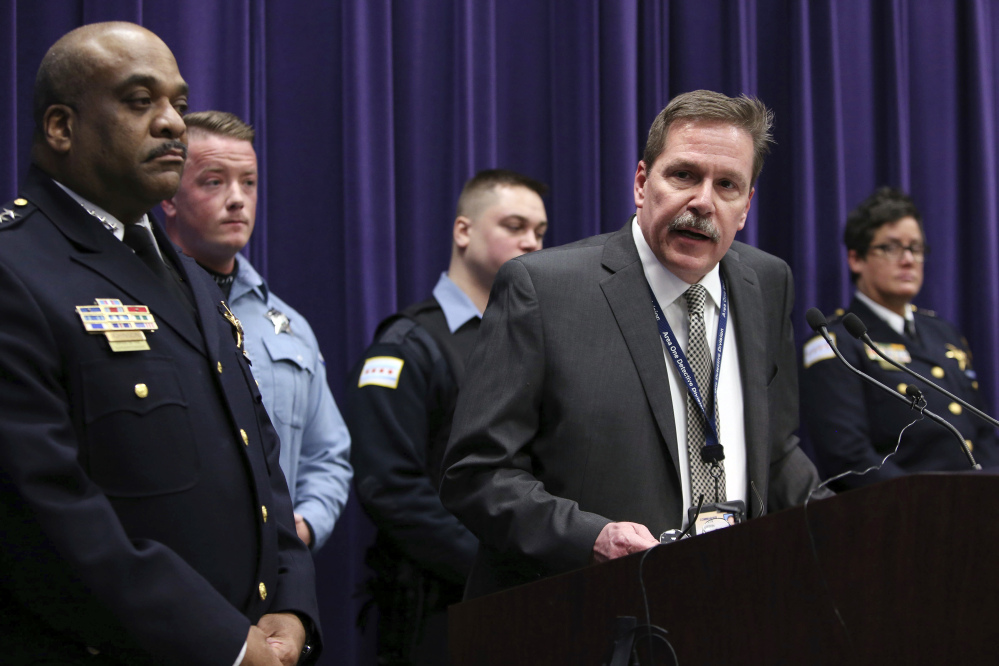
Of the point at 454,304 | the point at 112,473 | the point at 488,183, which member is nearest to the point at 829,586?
the point at 112,473

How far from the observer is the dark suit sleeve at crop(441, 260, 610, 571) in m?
1.44

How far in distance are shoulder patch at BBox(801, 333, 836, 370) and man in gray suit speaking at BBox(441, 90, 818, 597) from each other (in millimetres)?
1399

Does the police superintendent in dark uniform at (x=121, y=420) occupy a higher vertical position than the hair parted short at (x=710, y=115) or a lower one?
lower

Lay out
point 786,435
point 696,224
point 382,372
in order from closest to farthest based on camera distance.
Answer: point 696,224 < point 786,435 < point 382,372

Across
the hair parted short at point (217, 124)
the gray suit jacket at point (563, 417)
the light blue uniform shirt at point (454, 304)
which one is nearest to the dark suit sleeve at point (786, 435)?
the gray suit jacket at point (563, 417)

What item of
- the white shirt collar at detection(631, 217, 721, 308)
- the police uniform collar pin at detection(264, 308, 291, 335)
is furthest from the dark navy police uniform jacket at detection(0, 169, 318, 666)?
the police uniform collar pin at detection(264, 308, 291, 335)

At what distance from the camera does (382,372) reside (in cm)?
256

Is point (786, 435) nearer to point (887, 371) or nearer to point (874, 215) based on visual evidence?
point (887, 371)

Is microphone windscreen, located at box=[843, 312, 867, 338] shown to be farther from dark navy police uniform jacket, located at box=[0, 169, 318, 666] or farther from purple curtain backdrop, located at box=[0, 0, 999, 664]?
purple curtain backdrop, located at box=[0, 0, 999, 664]

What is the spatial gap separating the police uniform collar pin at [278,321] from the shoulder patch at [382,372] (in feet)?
0.79

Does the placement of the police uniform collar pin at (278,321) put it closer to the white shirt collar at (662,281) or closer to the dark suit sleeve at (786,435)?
the white shirt collar at (662,281)

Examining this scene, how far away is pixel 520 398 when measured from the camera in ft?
5.21

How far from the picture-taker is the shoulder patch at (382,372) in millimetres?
2543

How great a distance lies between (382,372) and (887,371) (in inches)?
66.1
